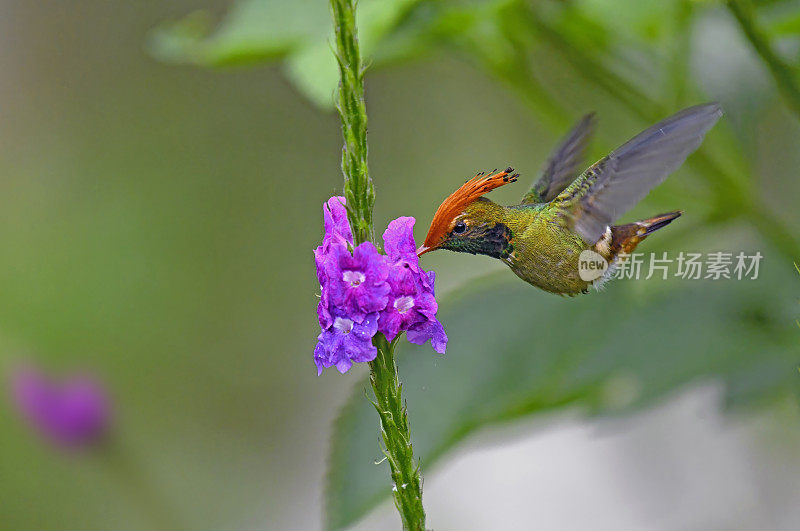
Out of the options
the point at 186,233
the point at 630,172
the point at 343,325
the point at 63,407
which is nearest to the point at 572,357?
the point at 630,172

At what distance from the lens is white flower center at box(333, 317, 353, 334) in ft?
2.01

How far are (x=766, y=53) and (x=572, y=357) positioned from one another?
50 cm

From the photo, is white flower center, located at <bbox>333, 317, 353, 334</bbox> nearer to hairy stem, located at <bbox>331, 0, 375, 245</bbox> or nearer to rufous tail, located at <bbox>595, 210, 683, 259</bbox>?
hairy stem, located at <bbox>331, 0, 375, 245</bbox>

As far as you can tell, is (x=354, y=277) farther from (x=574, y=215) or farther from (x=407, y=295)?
(x=574, y=215)

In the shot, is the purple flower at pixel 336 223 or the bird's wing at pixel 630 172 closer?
the purple flower at pixel 336 223

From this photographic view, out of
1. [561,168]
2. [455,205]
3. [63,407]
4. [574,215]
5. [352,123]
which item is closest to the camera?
[352,123]

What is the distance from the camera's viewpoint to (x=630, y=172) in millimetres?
816

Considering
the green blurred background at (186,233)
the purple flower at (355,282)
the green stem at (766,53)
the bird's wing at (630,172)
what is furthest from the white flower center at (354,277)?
the green blurred background at (186,233)

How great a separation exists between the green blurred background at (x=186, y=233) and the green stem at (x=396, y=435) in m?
2.09

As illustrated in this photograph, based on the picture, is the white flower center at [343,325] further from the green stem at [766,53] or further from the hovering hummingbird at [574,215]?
the green stem at [766,53]

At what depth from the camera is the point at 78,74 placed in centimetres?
341

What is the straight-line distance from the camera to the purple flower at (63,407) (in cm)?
194

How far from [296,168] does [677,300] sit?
2.22m

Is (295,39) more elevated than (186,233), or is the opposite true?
(186,233)
